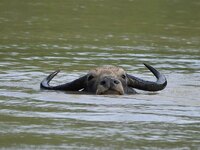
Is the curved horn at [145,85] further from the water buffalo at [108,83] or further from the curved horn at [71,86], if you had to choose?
the curved horn at [71,86]

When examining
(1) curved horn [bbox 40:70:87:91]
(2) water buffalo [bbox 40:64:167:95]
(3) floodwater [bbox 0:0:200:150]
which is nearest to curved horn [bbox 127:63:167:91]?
(2) water buffalo [bbox 40:64:167:95]

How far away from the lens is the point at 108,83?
581 inches

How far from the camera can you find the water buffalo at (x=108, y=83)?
14.8m

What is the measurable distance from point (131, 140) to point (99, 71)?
4.19m

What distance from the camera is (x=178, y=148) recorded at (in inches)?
424

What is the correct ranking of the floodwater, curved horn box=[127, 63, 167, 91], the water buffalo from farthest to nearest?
curved horn box=[127, 63, 167, 91] → the water buffalo → the floodwater

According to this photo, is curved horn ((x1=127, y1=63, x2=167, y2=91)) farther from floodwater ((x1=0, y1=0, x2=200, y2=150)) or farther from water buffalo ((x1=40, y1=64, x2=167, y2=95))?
floodwater ((x1=0, y1=0, x2=200, y2=150))

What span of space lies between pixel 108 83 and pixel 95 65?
3.94 metres

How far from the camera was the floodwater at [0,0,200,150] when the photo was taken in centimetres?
1151

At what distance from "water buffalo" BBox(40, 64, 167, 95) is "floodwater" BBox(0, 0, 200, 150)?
0.59ft

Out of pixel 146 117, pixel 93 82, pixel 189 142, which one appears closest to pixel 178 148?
pixel 189 142

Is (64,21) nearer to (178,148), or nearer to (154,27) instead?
(154,27)

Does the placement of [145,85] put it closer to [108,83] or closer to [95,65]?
[108,83]

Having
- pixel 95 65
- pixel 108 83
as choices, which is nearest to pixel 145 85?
pixel 108 83
